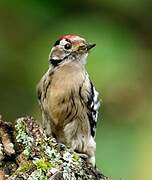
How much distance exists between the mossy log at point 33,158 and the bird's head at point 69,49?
1340 mm

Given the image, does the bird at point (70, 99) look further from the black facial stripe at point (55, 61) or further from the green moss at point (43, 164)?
the green moss at point (43, 164)

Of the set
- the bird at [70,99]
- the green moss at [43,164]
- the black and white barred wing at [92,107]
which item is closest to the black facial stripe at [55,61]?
the bird at [70,99]

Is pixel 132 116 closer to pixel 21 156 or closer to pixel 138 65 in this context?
pixel 138 65

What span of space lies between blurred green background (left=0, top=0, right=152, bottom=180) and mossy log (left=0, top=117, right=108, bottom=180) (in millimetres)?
2468

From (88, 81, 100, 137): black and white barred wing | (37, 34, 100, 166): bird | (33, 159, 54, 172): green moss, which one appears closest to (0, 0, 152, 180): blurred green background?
(88, 81, 100, 137): black and white barred wing

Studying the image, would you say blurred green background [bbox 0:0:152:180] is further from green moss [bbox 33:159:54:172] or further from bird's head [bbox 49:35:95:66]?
green moss [bbox 33:159:54:172]

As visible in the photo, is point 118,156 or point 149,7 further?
point 149,7

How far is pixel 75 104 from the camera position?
5.21 meters

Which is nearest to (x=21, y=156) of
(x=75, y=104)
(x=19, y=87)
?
(x=75, y=104)

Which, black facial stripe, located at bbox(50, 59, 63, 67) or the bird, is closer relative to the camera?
the bird

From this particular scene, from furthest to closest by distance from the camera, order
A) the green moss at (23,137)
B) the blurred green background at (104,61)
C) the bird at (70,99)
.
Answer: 1. the blurred green background at (104,61)
2. the bird at (70,99)
3. the green moss at (23,137)

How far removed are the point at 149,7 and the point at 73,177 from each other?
4759 millimetres

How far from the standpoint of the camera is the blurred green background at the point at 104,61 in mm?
6902

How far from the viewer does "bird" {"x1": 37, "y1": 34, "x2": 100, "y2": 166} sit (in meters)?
5.18
